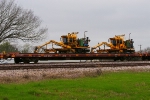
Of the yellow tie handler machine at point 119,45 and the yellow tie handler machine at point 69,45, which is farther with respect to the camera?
the yellow tie handler machine at point 119,45

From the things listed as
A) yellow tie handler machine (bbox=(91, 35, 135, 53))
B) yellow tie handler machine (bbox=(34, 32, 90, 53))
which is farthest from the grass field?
yellow tie handler machine (bbox=(91, 35, 135, 53))

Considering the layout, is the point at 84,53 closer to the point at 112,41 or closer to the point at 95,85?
the point at 112,41

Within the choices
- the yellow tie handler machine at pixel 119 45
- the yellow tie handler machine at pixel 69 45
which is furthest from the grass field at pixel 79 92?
the yellow tie handler machine at pixel 119 45

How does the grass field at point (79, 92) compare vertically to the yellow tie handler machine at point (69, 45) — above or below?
below

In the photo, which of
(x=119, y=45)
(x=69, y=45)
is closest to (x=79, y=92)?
(x=69, y=45)

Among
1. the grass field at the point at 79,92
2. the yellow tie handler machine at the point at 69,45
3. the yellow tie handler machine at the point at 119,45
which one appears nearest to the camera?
the grass field at the point at 79,92

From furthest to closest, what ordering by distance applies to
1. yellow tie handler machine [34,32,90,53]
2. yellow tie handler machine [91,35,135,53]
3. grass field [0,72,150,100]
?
yellow tie handler machine [91,35,135,53], yellow tie handler machine [34,32,90,53], grass field [0,72,150,100]

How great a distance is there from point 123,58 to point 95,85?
26.0 metres

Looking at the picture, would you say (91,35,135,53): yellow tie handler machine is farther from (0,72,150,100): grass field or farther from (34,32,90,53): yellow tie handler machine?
(0,72,150,100): grass field

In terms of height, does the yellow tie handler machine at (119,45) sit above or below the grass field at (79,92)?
above

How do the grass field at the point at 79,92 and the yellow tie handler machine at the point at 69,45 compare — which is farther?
the yellow tie handler machine at the point at 69,45

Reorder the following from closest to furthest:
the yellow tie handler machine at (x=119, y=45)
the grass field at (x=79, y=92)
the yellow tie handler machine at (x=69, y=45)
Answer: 1. the grass field at (x=79, y=92)
2. the yellow tie handler machine at (x=69, y=45)
3. the yellow tie handler machine at (x=119, y=45)

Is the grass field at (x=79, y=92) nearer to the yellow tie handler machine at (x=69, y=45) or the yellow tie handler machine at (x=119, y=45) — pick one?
the yellow tie handler machine at (x=69, y=45)

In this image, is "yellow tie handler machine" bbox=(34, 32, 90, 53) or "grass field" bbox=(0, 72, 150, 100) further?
"yellow tie handler machine" bbox=(34, 32, 90, 53)
